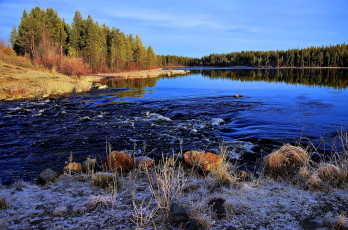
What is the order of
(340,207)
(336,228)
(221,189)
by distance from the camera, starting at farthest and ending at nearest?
(221,189), (340,207), (336,228)

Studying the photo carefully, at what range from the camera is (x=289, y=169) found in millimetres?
6395

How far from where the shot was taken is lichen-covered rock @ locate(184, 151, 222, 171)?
6398mm

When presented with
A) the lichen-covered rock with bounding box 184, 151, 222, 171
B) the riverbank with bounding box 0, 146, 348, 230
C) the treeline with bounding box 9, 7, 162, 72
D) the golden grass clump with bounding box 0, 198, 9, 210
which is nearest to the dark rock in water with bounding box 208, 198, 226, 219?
the riverbank with bounding box 0, 146, 348, 230

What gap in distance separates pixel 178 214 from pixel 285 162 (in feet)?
12.7

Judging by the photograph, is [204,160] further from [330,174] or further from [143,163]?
[330,174]

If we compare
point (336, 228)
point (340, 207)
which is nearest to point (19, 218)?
point (336, 228)

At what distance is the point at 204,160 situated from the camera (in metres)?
6.55

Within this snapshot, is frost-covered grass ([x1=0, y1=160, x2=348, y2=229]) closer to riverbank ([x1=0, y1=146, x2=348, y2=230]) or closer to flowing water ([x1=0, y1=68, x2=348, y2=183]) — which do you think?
riverbank ([x1=0, y1=146, x2=348, y2=230])

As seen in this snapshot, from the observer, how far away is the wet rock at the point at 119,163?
6.61 meters

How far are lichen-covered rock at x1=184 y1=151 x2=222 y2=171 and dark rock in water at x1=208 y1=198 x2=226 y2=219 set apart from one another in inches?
60.2

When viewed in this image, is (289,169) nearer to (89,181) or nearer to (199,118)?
(89,181)

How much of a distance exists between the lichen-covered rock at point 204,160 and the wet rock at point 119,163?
1.60 metres

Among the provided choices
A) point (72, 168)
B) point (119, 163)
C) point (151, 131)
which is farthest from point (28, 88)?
point (119, 163)

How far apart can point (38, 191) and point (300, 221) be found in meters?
5.12
